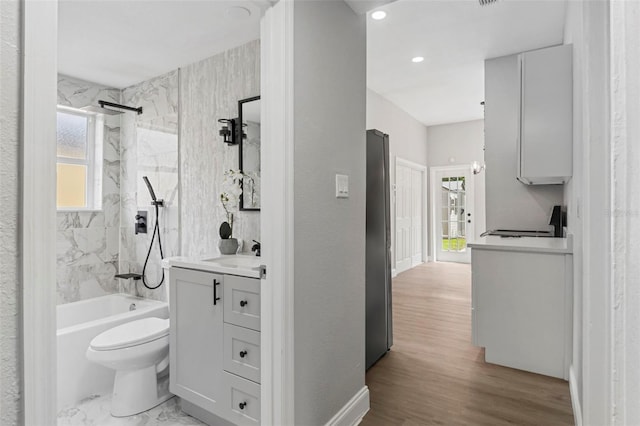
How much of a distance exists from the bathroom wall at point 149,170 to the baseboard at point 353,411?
7.19 ft

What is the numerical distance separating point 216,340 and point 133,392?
0.77 metres

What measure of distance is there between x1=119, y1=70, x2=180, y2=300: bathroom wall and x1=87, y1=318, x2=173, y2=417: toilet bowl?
122 centimetres

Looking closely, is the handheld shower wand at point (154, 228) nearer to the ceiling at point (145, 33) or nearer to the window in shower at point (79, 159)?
the window in shower at point (79, 159)

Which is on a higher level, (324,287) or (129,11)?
(129,11)

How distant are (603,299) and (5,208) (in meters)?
1.21

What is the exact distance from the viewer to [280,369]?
4.97 feet

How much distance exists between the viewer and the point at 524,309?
2.62 m

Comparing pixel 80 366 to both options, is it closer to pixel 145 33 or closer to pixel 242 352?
pixel 242 352

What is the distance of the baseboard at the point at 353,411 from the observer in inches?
72.7

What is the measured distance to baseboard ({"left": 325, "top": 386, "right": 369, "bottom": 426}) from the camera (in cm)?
185

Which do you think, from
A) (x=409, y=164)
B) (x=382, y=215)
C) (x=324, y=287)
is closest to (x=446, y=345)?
(x=382, y=215)

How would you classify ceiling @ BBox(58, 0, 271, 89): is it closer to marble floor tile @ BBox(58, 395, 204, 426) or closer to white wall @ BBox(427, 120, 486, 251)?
→ marble floor tile @ BBox(58, 395, 204, 426)

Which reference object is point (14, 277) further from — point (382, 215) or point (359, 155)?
point (382, 215)

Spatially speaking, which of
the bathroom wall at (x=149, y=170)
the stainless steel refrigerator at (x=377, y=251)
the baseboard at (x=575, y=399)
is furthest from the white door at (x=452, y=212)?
the bathroom wall at (x=149, y=170)
